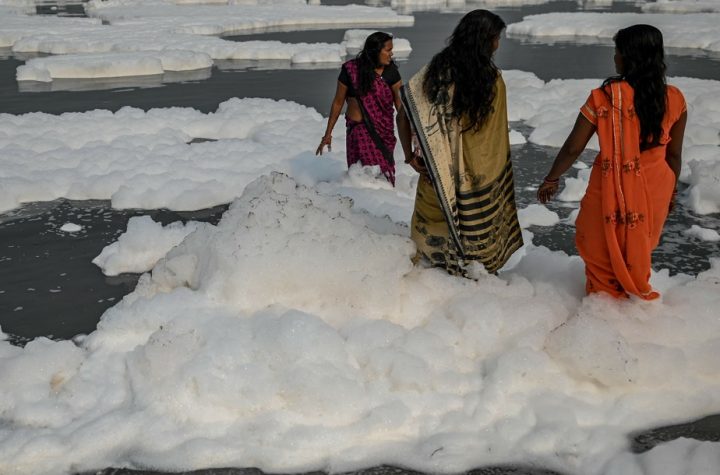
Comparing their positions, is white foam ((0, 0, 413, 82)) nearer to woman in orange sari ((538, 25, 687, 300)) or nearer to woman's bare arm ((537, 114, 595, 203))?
woman's bare arm ((537, 114, 595, 203))

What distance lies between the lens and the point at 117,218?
579 cm

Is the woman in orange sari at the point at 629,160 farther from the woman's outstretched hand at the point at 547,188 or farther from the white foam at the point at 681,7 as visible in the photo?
the white foam at the point at 681,7

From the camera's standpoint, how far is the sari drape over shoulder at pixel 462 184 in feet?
11.4

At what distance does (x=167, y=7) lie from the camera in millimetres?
28062

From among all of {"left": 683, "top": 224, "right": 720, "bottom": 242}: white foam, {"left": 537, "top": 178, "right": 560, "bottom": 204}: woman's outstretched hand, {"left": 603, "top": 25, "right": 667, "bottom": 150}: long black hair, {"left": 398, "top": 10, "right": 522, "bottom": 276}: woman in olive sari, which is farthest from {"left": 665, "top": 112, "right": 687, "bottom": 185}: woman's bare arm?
{"left": 683, "top": 224, "right": 720, "bottom": 242}: white foam

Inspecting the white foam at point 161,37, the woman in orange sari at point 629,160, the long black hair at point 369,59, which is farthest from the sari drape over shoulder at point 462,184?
the white foam at point 161,37

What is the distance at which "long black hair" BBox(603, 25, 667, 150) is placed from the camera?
10.2 ft

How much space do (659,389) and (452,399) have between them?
2.94 feet

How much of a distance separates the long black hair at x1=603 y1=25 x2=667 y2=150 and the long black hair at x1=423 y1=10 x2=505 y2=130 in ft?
1.79

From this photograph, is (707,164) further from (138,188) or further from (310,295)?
(138,188)

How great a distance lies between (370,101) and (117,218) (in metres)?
2.19

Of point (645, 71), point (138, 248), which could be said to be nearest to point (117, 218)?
point (138, 248)

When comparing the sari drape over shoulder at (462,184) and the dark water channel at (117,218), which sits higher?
the sari drape over shoulder at (462,184)

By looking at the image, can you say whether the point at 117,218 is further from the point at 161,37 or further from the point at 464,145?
the point at 161,37
